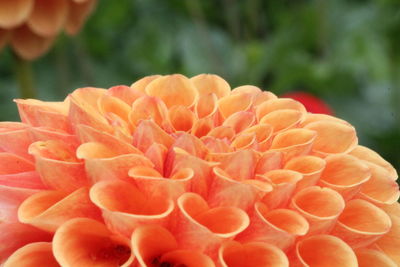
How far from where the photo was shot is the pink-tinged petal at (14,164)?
804mm

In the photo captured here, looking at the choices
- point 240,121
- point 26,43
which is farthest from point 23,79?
point 240,121

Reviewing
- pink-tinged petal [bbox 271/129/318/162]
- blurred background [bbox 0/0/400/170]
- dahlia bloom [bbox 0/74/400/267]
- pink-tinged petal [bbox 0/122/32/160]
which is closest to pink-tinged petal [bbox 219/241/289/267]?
dahlia bloom [bbox 0/74/400/267]

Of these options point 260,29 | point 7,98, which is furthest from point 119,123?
point 260,29

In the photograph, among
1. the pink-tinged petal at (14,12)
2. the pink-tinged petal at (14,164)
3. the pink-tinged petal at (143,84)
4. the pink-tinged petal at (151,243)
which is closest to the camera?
the pink-tinged petal at (151,243)

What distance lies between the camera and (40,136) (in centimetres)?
79

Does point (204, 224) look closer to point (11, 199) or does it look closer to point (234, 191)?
point (234, 191)

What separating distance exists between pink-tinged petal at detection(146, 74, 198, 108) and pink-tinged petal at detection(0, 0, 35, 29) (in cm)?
57

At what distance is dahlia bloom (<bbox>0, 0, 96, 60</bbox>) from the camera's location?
1.41 m

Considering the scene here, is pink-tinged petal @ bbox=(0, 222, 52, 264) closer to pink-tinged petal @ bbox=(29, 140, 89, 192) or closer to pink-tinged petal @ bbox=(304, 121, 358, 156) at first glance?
pink-tinged petal @ bbox=(29, 140, 89, 192)

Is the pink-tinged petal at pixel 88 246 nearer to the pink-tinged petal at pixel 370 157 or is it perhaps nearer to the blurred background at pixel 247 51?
the pink-tinged petal at pixel 370 157

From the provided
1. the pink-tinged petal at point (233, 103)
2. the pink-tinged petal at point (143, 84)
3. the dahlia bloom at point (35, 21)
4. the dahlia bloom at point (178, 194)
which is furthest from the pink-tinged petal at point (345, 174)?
the dahlia bloom at point (35, 21)

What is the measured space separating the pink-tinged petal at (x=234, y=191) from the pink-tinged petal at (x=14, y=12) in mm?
747

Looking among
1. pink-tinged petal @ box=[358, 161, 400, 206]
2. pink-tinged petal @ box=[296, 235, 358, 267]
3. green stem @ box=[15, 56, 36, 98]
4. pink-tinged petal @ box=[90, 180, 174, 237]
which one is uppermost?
pink-tinged petal @ box=[90, 180, 174, 237]

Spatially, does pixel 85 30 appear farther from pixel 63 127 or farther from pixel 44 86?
pixel 63 127
